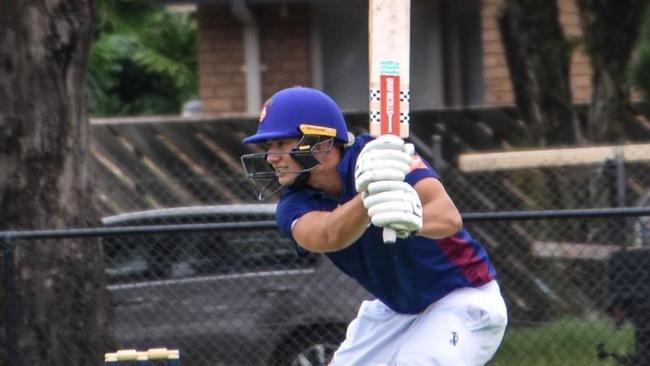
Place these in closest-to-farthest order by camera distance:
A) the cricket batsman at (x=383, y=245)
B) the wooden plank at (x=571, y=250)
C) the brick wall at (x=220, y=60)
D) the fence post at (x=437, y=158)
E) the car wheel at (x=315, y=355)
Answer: the cricket batsman at (x=383, y=245) → the car wheel at (x=315, y=355) → the wooden plank at (x=571, y=250) → the fence post at (x=437, y=158) → the brick wall at (x=220, y=60)

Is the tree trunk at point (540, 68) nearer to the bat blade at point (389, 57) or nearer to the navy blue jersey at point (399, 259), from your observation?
the navy blue jersey at point (399, 259)

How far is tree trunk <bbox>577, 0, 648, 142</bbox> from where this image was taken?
31.6ft

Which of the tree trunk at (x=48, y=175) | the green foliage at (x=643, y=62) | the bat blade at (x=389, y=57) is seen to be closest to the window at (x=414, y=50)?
the green foliage at (x=643, y=62)

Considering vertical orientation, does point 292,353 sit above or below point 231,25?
below

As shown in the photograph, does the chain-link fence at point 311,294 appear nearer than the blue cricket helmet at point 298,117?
No

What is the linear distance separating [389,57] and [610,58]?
5800 millimetres

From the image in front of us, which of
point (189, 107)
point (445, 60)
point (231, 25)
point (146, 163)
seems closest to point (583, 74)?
point (445, 60)

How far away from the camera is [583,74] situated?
13578 mm

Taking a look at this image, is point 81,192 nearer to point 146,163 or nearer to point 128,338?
point 128,338

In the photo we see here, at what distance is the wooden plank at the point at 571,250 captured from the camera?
7.54 metres

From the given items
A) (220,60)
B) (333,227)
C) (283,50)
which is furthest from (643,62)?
(220,60)

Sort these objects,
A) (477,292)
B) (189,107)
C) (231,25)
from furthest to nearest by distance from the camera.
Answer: (189,107) < (231,25) < (477,292)

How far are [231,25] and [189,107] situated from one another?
20.4 feet

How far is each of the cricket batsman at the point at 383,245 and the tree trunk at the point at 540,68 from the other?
5218 millimetres
